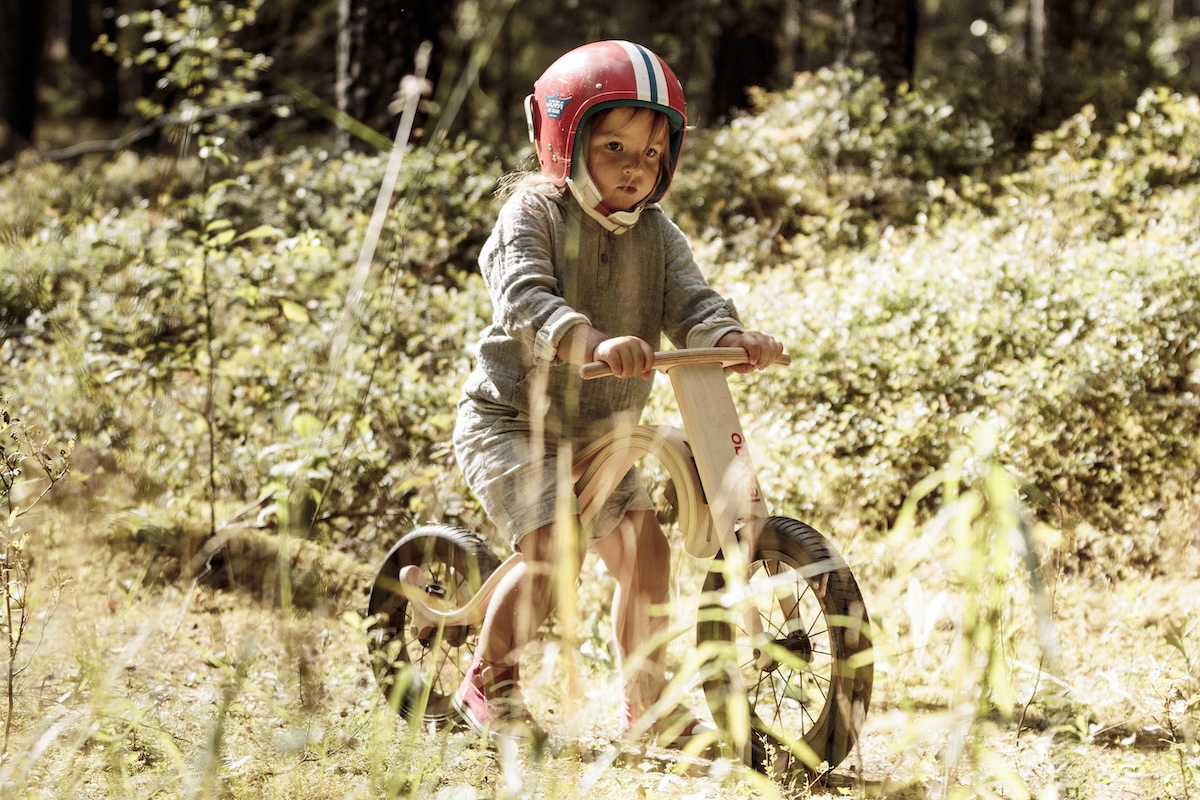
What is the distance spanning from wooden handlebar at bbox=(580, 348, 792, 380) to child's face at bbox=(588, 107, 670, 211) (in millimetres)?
494

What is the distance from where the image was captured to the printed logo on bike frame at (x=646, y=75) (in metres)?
2.67

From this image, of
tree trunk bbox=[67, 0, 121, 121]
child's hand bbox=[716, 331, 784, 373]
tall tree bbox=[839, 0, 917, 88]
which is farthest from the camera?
tree trunk bbox=[67, 0, 121, 121]

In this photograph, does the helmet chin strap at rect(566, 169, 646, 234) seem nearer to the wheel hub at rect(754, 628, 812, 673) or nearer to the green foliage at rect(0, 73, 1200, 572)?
the green foliage at rect(0, 73, 1200, 572)

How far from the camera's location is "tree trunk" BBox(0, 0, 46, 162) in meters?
14.8

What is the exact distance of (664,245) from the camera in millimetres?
3010

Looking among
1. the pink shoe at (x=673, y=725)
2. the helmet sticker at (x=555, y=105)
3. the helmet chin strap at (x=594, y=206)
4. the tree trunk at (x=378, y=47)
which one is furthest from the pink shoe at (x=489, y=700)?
the tree trunk at (x=378, y=47)

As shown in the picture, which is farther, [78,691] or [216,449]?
[216,449]

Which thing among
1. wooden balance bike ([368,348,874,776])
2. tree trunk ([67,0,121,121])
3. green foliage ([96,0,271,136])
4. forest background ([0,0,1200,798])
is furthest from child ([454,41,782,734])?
tree trunk ([67,0,121,121])

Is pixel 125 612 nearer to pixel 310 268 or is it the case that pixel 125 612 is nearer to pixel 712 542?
pixel 712 542

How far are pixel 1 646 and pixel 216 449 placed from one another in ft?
5.06

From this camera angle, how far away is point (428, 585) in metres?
3.23

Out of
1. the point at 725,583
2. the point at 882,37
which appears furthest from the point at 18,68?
the point at 725,583

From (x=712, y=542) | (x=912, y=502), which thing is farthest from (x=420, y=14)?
(x=912, y=502)

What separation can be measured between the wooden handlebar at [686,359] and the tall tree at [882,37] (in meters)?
6.77
